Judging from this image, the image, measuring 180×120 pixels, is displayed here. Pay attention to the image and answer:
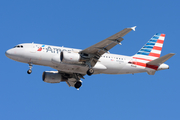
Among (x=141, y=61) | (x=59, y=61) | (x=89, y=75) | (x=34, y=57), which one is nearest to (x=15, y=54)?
(x=34, y=57)

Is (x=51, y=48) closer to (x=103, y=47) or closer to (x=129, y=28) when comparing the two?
(x=103, y=47)

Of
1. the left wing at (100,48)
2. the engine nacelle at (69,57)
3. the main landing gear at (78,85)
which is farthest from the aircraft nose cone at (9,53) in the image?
the main landing gear at (78,85)

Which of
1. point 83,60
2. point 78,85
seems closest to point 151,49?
point 83,60

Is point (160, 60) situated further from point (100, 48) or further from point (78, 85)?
point (78, 85)

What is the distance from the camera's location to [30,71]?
40.7 meters

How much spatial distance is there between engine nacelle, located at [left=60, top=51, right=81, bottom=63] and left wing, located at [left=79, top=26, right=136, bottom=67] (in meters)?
0.92

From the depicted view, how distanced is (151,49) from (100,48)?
35.5 feet

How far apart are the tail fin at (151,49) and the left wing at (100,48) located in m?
6.72

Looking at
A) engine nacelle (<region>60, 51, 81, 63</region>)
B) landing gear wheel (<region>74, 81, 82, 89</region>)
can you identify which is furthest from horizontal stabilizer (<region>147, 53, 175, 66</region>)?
engine nacelle (<region>60, 51, 81, 63</region>)

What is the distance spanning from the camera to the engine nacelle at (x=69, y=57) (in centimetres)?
3962

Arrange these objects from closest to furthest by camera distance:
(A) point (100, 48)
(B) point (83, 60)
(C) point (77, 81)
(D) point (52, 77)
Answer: (A) point (100, 48) → (B) point (83, 60) → (C) point (77, 81) → (D) point (52, 77)

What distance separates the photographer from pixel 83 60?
40844 mm

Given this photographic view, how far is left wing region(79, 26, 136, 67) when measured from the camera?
3757 centimetres

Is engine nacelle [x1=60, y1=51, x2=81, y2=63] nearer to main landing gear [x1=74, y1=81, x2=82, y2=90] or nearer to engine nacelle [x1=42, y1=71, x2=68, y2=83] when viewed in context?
main landing gear [x1=74, y1=81, x2=82, y2=90]
